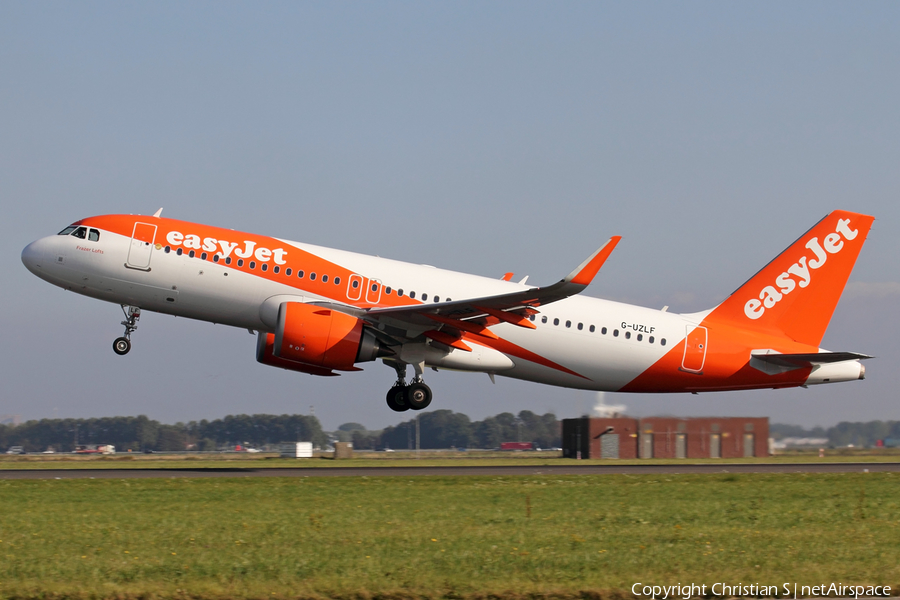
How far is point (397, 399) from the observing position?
102 feet

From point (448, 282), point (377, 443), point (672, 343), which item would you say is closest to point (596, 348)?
point (672, 343)

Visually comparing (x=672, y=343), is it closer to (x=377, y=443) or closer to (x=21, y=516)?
(x=21, y=516)

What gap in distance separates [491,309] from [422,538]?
13.6m

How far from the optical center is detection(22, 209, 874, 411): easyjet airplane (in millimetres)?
27969

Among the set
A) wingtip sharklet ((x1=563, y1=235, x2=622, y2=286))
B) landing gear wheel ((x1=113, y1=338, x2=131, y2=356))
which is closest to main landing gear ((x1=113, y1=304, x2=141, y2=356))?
landing gear wheel ((x1=113, y1=338, x2=131, y2=356))

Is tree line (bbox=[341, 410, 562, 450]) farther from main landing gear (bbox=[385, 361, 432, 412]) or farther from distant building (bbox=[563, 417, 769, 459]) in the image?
main landing gear (bbox=[385, 361, 432, 412])

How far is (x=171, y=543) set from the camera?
45.3 feet

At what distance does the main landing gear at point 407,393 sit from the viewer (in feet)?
99.8

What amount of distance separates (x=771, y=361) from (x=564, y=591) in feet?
76.9

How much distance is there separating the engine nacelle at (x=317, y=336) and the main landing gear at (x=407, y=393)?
10.4 feet

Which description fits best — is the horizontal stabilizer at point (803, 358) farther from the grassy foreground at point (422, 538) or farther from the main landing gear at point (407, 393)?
the main landing gear at point (407, 393)

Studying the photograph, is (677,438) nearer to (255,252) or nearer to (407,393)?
(407,393)

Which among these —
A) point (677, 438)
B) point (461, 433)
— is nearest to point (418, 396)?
point (677, 438)

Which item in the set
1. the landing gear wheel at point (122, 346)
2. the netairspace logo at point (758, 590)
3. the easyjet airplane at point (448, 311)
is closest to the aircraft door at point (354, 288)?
the easyjet airplane at point (448, 311)
